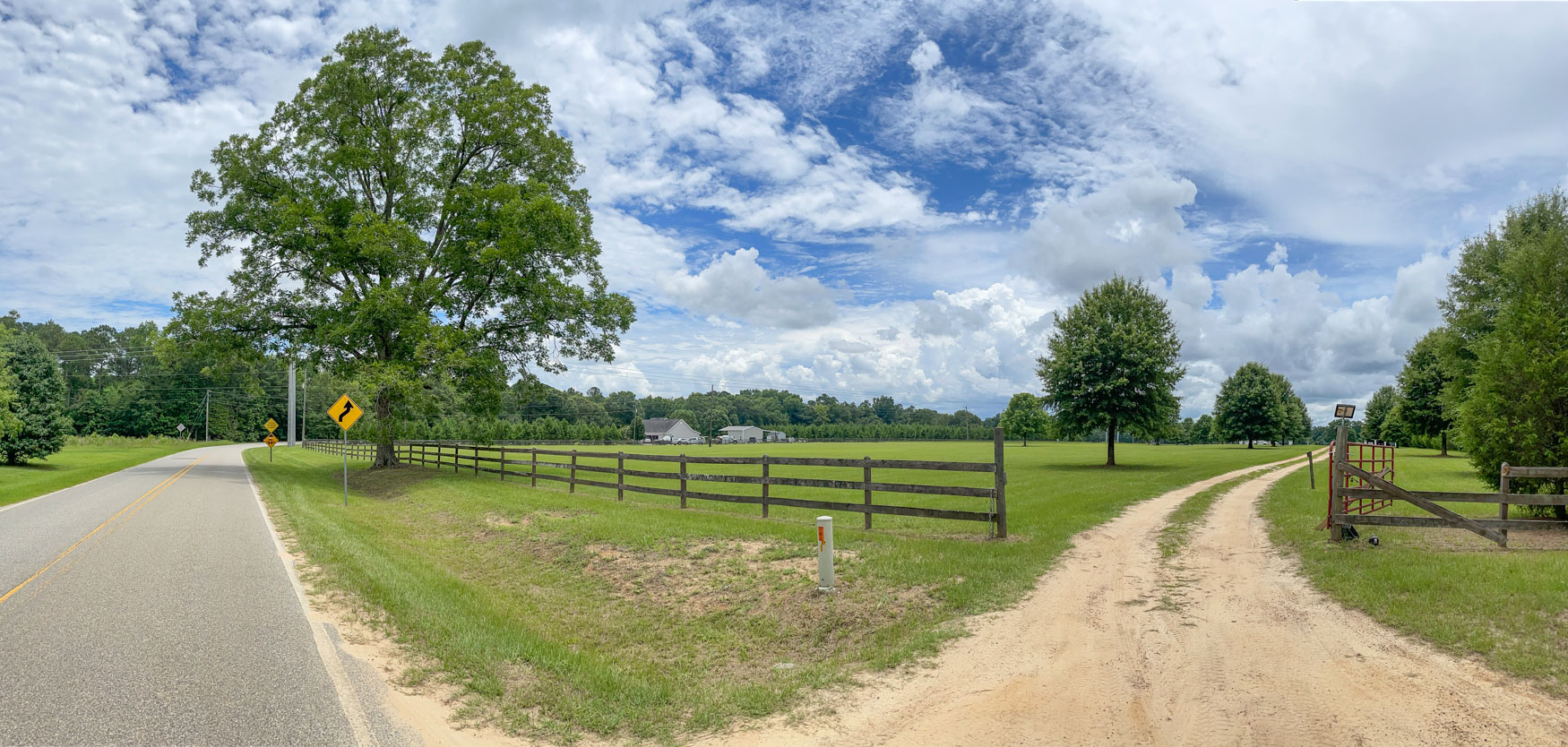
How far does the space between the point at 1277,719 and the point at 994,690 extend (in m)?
1.92

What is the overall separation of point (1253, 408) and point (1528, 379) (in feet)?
200

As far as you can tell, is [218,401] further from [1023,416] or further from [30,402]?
[1023,416]

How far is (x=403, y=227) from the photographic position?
25078 mm

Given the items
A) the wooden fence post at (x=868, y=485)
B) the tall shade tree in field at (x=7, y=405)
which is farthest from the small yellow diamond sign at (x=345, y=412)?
the tall shade tree in field at (x=7, y=405)

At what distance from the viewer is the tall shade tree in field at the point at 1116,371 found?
36.7 meters

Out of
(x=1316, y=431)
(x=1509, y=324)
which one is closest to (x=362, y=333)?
(x=1509, y=324)

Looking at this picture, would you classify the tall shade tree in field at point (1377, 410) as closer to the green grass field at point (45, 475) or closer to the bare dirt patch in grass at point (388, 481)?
the bare dirt patch in grass at point (388, 481)

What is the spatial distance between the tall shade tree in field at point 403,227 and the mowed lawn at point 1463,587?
76.0 ft

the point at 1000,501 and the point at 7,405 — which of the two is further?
the point at 7,405

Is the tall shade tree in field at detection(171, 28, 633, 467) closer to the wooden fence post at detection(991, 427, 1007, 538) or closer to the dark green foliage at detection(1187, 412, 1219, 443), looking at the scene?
the wooden fence post at detection(991, 427, 1007, 538)

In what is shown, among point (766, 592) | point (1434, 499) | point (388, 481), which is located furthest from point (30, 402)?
point (1434, 499)

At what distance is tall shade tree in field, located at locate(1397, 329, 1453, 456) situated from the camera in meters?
43.3

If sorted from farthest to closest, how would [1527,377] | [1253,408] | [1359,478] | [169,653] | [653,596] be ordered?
[1253,408] → [1527,377] → [1359,478] → [653,596] → [169,653]

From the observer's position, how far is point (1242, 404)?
2650 inches
